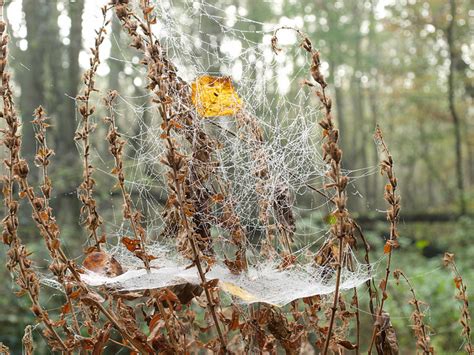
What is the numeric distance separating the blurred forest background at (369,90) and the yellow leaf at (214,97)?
113 mm

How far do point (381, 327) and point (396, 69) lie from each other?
58.7ft

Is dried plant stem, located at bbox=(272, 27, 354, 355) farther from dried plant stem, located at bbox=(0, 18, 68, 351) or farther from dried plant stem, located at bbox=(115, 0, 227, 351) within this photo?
dried plant stem, located at bbox=(0, 18, 68, 351)

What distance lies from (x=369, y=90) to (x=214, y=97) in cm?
2125

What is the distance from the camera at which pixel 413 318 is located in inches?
44.7

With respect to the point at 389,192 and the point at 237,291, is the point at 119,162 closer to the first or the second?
the point at 237,291

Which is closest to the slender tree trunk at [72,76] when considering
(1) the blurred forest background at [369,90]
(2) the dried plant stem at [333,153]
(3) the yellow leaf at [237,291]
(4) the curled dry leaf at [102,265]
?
(1) the blurred forest background at [369,90]

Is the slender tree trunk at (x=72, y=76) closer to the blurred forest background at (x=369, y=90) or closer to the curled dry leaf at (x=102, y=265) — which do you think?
the blurred forest background at (x=369, y=90)

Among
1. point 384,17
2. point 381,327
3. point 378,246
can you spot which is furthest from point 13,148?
point 384,17

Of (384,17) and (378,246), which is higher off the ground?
(384,17)

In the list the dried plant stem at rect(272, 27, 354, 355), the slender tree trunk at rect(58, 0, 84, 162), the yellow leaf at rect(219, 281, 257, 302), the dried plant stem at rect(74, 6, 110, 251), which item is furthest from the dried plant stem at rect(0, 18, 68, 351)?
the slender tree trunk at rect(58, 0, 84, 162)

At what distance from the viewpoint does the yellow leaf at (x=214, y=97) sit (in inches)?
41.1

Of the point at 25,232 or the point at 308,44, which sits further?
the point at 25,232

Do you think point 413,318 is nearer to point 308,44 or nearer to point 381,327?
point 381,327

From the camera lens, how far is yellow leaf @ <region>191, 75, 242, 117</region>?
1.04 metres
